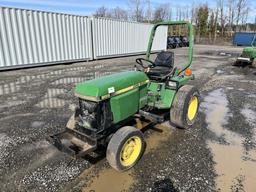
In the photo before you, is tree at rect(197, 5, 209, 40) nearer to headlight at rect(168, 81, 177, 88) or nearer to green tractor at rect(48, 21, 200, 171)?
headlight at rect(168, 81, 177, 88)

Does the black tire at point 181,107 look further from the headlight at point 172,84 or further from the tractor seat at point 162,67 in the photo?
the tractor seat at point 162,67

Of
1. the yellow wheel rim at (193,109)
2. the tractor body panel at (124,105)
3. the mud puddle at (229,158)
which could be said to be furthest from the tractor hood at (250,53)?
the tractor body panel at (124,105)

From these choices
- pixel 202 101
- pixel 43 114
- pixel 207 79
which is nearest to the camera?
pixel 43 114

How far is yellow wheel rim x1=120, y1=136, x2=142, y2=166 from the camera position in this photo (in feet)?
8.82

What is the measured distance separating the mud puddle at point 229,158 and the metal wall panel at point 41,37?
861 cm

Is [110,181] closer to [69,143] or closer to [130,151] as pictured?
[130,151]

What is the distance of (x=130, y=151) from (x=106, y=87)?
912mm

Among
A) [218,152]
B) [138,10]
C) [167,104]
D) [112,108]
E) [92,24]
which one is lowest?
[218,152]

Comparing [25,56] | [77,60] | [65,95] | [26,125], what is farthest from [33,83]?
[77,60]

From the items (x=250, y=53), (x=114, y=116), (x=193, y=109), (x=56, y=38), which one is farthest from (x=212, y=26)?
(x=114, y=116)

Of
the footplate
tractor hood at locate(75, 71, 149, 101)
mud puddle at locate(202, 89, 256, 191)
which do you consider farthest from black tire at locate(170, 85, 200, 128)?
the footplate

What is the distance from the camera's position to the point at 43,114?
468 centimetres

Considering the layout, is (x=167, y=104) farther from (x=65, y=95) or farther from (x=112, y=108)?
(x=65, y=95)

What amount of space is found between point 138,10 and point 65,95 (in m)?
39.6
